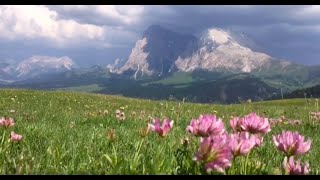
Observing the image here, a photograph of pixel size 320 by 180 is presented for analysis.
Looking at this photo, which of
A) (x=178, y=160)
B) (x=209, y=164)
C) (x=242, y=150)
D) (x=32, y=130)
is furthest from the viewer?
(x=32, y=130)

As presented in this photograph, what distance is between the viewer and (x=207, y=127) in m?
→ 2.74

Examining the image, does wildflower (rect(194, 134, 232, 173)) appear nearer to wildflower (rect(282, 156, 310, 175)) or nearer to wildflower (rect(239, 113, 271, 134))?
wildflower (rect(282, 156, 310, 175))

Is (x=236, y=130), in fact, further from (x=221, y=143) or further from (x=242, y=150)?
(x=221, y=143)

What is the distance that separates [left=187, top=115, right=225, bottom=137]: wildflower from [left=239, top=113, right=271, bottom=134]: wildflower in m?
0.32

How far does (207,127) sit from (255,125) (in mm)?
423

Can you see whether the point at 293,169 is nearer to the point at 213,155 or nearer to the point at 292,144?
the point at 292,144

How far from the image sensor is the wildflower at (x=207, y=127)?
272cm

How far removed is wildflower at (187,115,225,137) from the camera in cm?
272

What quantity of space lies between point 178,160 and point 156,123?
34 cm

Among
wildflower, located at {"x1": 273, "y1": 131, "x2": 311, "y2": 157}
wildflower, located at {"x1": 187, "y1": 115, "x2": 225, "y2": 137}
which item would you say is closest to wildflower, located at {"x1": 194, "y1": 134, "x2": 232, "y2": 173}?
wildflower, located at {"x1": 187, "y1": 115, "x2": 225, "y2": 137}

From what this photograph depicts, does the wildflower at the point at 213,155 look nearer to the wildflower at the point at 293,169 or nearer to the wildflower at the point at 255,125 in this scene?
the wildflower at the point at 293,169
